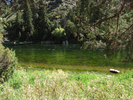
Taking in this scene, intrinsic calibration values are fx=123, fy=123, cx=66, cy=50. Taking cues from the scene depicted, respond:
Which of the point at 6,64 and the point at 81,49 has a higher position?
the point at 81,49

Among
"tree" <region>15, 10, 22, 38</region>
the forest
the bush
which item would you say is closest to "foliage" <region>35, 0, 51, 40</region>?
"tree" <region>15, 10, 22, 38</region>

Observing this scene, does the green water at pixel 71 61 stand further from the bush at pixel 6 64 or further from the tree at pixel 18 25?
the tree at pixel 18 25

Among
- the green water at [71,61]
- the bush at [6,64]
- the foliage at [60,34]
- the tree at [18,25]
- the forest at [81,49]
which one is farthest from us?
the tree at [18,25]

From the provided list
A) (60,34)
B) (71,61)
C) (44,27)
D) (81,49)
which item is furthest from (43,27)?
(81,49)

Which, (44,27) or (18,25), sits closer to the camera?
(44,27)

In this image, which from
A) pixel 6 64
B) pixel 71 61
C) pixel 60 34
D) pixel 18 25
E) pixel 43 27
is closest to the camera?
pixel 6 64

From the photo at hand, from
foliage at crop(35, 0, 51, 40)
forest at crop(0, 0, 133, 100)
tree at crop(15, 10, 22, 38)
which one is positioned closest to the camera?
forest at crop(0, 0, 133, 100)

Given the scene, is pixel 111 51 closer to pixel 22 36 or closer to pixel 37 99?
pixel 37 99

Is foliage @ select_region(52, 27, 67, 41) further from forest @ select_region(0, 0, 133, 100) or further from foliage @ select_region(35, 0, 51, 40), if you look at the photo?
forest @ select_region(0, 0, 133, 100)

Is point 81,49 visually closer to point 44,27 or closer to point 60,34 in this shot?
point 60,34

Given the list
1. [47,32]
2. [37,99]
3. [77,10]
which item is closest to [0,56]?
[37,99]

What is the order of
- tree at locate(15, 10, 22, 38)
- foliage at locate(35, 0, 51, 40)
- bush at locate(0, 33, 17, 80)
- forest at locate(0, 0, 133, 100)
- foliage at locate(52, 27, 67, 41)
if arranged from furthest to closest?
1. tree at locate(15, 10, 22, 38)
2. foliage at locate(35, 0, 51, 40)
3. foliage at locate(52, 27, 67, 41)
4. bush at locate(0, 33, 17, 80)
5. forest at locate(0, 0, 133, 100)

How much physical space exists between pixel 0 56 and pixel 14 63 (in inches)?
31.6

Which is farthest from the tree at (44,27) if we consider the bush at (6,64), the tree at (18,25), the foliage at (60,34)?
the bush at (6,64)
